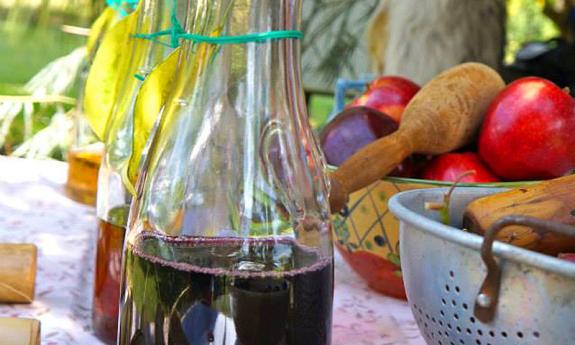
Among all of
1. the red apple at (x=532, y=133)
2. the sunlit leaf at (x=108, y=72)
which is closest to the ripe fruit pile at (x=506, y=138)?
the red apple at (x=532, y=133)

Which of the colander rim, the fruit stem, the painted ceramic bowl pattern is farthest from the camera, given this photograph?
the painted ceramic bowl pattern

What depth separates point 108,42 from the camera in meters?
0.57

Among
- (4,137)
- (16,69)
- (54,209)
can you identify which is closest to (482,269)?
(54,209)

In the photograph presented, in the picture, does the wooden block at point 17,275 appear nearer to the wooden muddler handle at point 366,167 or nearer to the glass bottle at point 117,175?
the glass bottle at point 117,175

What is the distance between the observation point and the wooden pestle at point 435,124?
596 millimetres

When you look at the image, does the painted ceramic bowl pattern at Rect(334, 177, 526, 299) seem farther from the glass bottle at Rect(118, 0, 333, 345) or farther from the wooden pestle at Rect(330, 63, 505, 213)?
the glass bottle at Rect(118, 0, 333, 345)

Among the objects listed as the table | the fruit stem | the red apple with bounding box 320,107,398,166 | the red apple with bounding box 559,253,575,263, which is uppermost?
the red apple with bounding box 320,107,398,166

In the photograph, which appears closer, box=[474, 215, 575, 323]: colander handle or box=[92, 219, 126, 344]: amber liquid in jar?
box=[474, 215, 575, 323]: colander handle

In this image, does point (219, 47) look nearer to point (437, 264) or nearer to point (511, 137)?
point (437, 264)

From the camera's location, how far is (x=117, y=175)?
561 mm

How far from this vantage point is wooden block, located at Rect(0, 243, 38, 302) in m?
0.59

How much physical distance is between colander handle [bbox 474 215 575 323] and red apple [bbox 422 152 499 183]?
11.2 inches

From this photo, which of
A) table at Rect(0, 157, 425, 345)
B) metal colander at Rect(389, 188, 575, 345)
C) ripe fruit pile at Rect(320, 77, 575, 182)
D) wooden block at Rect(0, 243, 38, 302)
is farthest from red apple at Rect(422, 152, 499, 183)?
wooden block at Rect(0, 243, 38, 302)

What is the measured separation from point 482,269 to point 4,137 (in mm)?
992
